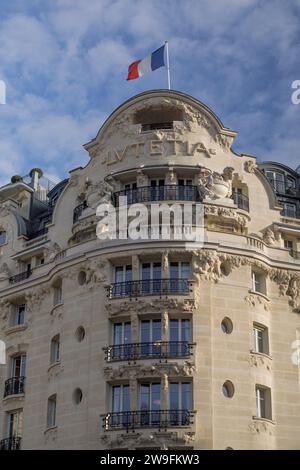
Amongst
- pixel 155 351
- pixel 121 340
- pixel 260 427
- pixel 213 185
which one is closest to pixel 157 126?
pixel 213 185

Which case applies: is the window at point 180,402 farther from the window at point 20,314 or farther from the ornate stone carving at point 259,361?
the window at point 20,314

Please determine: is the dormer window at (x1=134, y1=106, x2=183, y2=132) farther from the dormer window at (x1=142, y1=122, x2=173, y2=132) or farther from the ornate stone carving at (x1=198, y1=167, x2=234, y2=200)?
the ornate stone carving at (x1=198, y1=167, x2=234, y2=200)

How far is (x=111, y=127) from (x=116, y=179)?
3.16m

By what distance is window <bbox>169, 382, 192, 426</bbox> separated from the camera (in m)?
38.7

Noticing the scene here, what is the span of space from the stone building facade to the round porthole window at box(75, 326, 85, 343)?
0.33 feet

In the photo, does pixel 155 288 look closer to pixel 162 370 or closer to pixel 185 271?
pixel 185 271

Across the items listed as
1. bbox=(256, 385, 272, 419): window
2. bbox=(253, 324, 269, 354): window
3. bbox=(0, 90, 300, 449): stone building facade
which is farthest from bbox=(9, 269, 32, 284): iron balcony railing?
bbox=(256, 385, 272, 419): window

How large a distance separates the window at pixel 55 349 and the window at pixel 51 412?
70.9 inches

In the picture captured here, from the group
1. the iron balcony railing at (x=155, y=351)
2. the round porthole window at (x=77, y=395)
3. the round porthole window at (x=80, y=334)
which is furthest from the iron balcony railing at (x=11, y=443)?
the iron balcony railing at (x=155, y=351)

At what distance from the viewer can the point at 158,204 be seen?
43438mm

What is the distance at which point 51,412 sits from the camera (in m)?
42.8

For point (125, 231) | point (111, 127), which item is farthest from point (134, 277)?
point (111, 127)

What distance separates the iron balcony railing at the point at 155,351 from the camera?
39.9m
